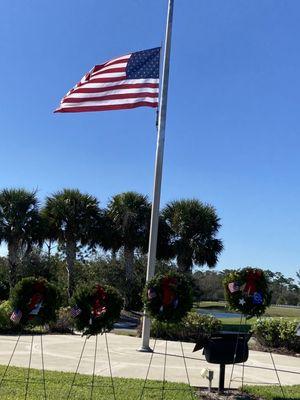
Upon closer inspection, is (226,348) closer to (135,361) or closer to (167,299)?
(167,299)

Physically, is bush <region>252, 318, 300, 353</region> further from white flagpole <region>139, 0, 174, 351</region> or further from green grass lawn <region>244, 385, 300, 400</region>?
green grass lawn <region>244, 385, 300, 400</region>

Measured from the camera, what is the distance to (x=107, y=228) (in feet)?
110

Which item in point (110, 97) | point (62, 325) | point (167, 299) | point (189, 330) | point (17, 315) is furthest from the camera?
point (62, 325)

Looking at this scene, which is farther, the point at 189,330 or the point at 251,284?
the point at 189,330

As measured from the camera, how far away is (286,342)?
14.0m

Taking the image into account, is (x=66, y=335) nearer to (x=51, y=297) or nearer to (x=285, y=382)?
(x=285, y=382)

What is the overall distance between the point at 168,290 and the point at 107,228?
26643mm

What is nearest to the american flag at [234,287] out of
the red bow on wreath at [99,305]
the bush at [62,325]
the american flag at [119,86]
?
the red bow on wreath at [99,305]

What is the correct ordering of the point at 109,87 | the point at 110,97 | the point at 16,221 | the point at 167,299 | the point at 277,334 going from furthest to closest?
the point at 16,221
the point at 277,334
the point at 109,87
the point at 110,97
the point at 167,299

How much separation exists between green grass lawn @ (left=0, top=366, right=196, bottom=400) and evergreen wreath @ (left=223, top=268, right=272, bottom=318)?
1.40 m

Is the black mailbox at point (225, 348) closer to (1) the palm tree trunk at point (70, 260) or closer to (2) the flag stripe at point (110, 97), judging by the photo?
(2) the flag stripe at point (110, 97)

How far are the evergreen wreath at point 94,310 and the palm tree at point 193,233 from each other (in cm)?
2586

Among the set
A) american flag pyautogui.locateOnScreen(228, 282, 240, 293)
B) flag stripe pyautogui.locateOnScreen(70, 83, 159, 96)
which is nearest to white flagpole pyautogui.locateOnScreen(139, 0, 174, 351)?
flag stripe pyautogui.locateOnScreen(70, 83, 159, 96)

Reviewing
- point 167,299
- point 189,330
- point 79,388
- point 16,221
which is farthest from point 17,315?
point 16,221
